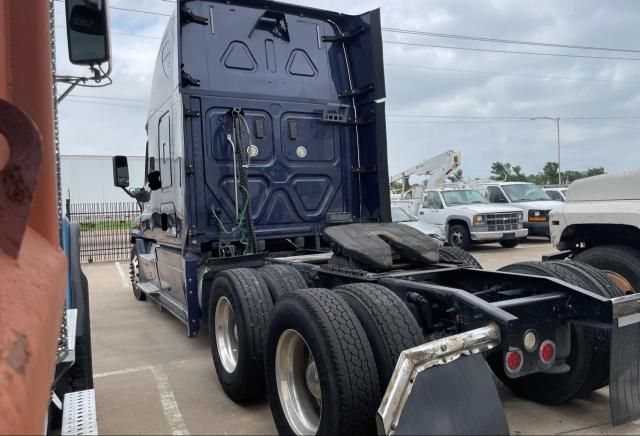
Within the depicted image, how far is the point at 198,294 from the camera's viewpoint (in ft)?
16.4

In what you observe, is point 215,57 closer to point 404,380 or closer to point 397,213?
point 404,380

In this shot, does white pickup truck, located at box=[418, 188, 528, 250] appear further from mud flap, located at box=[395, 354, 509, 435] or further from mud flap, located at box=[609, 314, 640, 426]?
mud flap, located at box=[395, 354, 509, 435]

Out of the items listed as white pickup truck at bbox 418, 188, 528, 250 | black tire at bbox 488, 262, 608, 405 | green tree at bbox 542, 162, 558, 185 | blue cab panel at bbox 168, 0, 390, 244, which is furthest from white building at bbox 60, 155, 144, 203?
green tree at bbox 542, 162, 558, 185

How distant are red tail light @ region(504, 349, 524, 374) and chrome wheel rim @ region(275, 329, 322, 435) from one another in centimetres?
111

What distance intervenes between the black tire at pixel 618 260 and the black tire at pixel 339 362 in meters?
3.54

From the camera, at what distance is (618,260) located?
201 inches

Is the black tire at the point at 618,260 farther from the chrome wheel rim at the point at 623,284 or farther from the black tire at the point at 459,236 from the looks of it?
the black tire at the point at 459,236

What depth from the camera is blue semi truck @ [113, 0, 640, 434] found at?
8.56 feet

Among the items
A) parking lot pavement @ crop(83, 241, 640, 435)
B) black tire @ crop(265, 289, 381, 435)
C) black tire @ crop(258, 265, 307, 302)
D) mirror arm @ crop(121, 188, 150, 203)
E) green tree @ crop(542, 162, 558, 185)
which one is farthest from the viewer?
green tree @ crop(542, 162, 558, 185)

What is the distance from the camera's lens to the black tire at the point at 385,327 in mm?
2684

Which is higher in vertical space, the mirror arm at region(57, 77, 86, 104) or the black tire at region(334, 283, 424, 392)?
the mirror arm at region(57, 77, 86, 104)

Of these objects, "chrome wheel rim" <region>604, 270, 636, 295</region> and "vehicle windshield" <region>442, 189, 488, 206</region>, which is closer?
"chrome wheel rim" <region>604, 270, 636, 295</region>

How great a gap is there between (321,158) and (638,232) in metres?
3.40

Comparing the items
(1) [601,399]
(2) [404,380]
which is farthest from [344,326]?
(1) [601,399]
